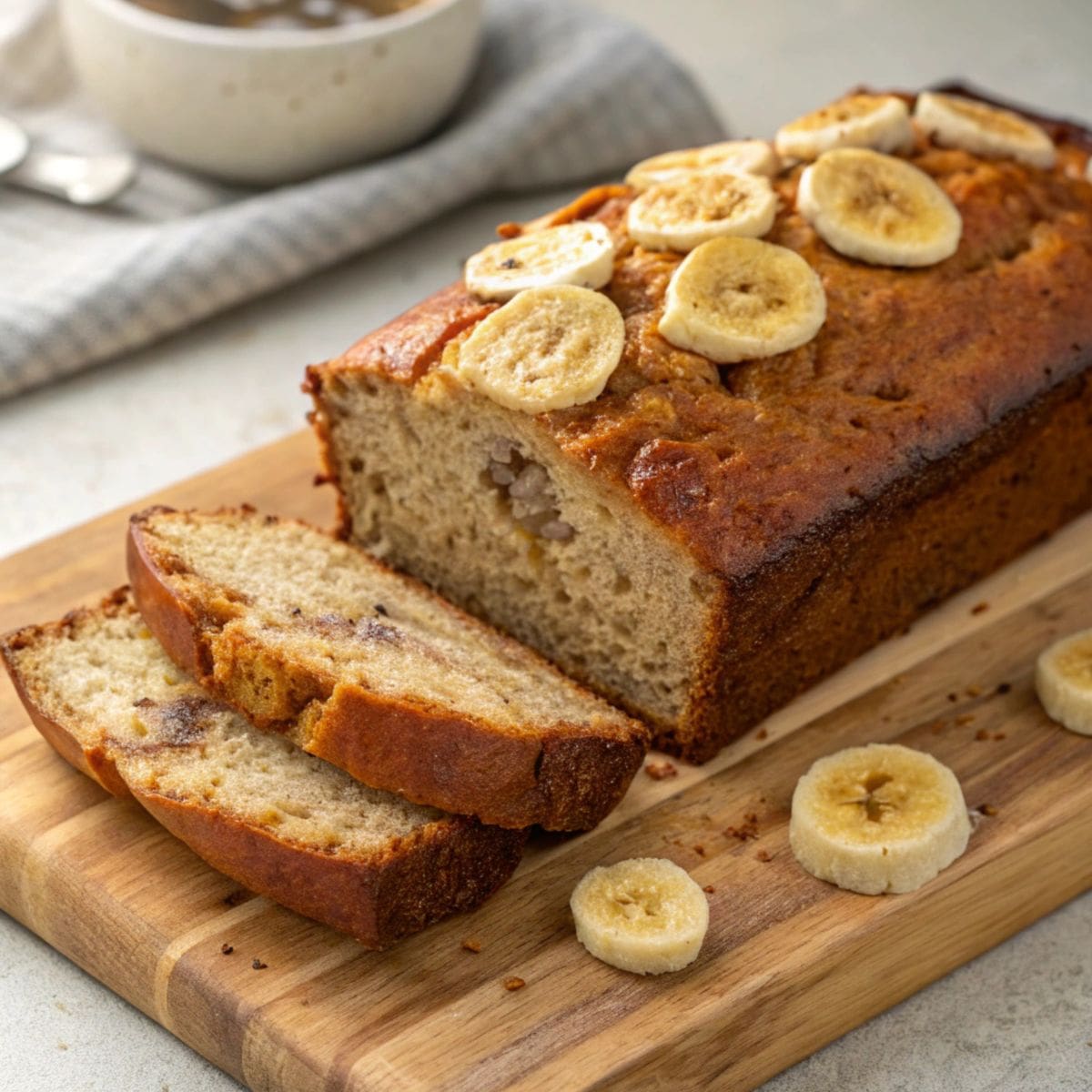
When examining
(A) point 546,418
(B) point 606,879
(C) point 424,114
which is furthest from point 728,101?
(B) point 606,879

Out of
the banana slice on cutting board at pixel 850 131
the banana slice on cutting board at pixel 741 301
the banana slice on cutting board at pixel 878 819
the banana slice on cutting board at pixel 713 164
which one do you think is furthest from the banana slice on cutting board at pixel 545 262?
the banana slice on cutting board at pixel 878 819

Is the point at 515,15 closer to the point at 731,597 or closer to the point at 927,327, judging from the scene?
the point at 927,327

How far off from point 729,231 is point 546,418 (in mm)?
731

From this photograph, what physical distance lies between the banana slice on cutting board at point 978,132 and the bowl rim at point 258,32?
1.66 metres

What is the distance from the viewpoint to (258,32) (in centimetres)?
560

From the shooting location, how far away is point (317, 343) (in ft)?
18.1

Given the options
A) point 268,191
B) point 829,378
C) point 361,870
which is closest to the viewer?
point 361,870

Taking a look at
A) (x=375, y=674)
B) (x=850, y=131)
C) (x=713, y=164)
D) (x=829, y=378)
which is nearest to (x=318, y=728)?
(x=375, y=674)

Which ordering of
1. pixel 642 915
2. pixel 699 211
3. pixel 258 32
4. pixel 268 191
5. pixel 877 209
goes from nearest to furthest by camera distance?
Answer: pixel 642 915
pixel 699 211
pixel 877 209
pixel 258 32
pixel 268 191

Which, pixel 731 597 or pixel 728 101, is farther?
pixel 728 101

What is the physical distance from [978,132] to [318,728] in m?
2.49

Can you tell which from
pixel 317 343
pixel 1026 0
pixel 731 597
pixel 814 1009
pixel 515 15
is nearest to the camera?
pixel 814 1009

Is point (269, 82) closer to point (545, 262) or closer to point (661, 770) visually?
point (545, 262)

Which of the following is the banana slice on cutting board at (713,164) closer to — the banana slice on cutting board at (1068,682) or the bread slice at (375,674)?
the bread slice at (375,674)
